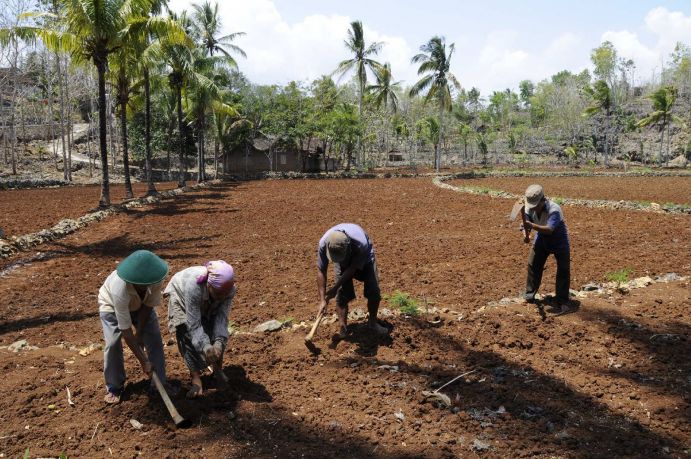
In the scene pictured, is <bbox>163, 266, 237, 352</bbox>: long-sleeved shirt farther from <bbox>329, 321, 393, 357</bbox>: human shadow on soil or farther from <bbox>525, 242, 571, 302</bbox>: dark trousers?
<bbox>525, 242, 571, 302</bbox>: dark trousers

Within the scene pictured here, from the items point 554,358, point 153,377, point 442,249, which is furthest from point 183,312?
point 442,249

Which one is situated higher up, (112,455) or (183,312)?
(183,312)

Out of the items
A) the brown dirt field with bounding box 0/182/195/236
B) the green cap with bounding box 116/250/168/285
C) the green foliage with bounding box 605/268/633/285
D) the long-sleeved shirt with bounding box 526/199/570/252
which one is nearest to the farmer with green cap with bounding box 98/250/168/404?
the green cap with bounding box 116/250/168/285

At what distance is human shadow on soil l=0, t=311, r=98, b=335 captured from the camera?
641 cm

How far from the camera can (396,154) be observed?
66938 millimetres

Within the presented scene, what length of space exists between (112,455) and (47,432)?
0.68 metres

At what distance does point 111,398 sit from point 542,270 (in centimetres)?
501

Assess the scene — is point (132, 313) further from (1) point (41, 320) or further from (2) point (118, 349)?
(1) point (41, 320)

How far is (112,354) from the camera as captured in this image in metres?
4.16

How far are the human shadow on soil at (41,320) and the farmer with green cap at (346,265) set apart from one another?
3.59 metres

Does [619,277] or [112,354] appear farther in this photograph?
[619,277]

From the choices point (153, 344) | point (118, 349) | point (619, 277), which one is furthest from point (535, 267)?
point (118, 349)

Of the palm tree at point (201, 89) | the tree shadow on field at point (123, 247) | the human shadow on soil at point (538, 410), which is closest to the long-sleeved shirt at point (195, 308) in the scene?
the human shadow on soil at point (538, 410)

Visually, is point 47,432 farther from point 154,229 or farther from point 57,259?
point 154,229
